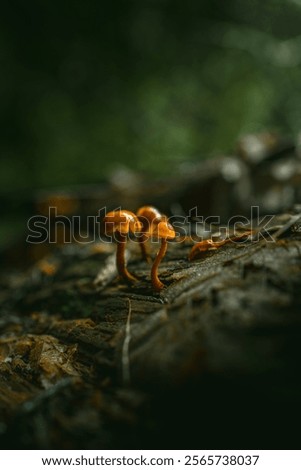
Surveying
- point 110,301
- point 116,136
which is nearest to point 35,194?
point 116,136

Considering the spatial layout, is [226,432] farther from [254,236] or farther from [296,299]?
[254,236]

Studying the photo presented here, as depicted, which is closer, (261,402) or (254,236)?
(261,402)

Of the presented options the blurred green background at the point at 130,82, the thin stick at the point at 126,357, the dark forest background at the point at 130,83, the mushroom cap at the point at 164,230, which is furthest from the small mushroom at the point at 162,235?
the blurred green background at the point at 130,82

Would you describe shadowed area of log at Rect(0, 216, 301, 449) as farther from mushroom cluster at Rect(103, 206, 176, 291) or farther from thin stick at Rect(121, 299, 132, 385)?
mushroom cluster at Rect(103, 206, 176, 291)

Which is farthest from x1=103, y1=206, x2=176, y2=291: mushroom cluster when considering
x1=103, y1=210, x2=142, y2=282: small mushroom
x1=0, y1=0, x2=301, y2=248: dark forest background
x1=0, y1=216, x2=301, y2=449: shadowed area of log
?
x1=0, y1=0, x2=301, y2=248: dark forest background

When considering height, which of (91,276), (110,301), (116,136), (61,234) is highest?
(116,136)

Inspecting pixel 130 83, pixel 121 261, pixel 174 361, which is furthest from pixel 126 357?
pixel 130 83
